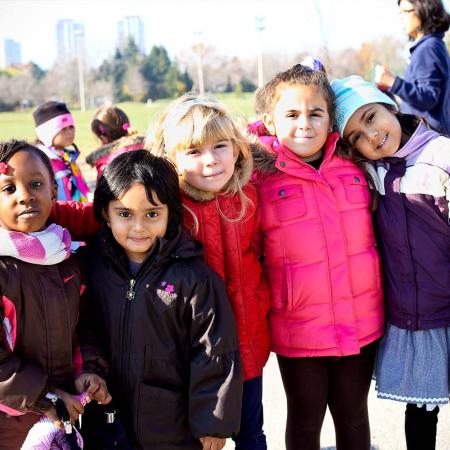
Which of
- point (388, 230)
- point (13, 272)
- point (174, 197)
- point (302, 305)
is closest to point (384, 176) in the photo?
point (388, 230)

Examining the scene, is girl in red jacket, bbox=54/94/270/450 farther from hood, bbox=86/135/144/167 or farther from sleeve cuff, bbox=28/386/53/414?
hood, bbox=86/135/144/167

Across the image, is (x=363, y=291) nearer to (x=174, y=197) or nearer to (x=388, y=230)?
(x=388, y=230)

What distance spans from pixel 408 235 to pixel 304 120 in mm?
624

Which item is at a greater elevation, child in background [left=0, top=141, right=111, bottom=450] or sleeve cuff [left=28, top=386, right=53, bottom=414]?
child in background [left=0, top=141, right=111, bottom=450]

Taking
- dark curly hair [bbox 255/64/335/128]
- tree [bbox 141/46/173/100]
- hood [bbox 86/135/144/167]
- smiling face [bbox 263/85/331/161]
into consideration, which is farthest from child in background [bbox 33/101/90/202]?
tree [bbox 141/46/173/100]

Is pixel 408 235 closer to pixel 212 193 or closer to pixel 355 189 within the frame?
pixel 355 189

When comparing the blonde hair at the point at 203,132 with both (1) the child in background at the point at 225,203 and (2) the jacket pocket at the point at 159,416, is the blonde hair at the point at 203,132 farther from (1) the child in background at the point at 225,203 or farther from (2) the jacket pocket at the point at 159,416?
(2) the jacket pocket at the point at 159,416

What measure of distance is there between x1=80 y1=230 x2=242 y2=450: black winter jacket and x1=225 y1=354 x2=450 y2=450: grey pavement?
105 centimetres

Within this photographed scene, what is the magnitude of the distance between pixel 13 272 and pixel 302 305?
3.57ft

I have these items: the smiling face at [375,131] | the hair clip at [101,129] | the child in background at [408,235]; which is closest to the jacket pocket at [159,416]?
the child in background at [408,235]

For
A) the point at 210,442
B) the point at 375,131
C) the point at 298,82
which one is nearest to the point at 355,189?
the point at 375,131

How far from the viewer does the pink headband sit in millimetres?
5297

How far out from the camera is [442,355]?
2365 millimetres

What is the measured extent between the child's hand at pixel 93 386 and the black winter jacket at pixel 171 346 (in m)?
0.08
